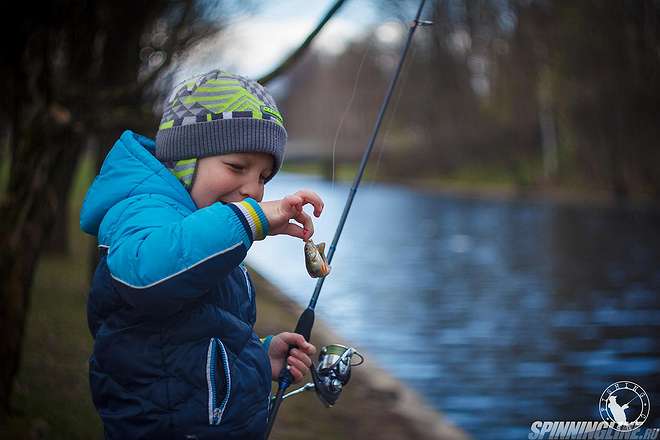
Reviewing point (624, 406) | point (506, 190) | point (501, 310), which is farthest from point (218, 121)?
point (506, 190)

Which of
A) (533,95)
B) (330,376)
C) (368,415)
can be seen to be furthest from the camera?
(533,95)

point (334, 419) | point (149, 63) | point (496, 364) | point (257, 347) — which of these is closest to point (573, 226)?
point (149, 63)

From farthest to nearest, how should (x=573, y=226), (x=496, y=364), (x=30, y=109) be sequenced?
(x=573, y=226), (x=496, y=364), (x=30, y=109)

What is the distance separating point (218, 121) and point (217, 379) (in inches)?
22.6

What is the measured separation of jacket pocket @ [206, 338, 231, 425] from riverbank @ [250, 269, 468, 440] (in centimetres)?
321

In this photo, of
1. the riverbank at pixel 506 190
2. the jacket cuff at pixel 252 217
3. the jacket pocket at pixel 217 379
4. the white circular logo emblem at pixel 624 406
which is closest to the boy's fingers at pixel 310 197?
the jacket cuff at pixel 252 217

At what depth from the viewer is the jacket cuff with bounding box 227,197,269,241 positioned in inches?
83.6

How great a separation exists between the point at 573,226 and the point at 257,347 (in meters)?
21.0

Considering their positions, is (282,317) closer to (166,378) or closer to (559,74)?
(166,378)

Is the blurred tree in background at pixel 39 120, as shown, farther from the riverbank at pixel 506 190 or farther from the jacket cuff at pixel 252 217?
the riverbank at pixel 506 190

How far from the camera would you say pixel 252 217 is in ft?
7.00

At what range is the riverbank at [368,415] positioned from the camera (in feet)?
18.4

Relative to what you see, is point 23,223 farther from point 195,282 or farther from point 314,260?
point 195,282

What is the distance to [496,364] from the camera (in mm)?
7812
